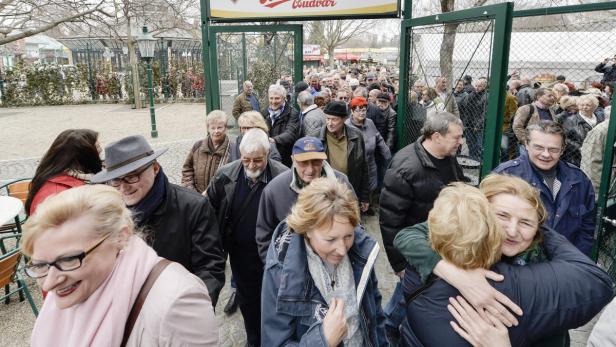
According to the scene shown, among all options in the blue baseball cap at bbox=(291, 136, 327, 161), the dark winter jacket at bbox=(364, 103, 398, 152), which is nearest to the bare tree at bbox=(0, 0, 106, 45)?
the dark winter jacket at bbox=(364, 103, 398, 152)

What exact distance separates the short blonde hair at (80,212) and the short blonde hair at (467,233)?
1.20m

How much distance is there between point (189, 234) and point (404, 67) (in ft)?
12.1

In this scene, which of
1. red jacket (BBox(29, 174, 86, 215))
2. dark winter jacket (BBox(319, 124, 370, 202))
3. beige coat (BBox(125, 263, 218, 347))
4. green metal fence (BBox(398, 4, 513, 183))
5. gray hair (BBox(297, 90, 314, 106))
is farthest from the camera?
gray hair (BBox(297, 90, 314, 106))

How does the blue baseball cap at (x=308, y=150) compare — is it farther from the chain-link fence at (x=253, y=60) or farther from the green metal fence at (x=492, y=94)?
the chain-link fence at (x=253, y=60)

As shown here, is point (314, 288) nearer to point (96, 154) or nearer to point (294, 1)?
point (96, 154)

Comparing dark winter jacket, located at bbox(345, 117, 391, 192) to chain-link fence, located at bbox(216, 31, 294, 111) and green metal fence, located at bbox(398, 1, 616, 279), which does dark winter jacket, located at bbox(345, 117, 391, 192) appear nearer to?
green metal fence, located at bbox(398, 1, 616, 279)

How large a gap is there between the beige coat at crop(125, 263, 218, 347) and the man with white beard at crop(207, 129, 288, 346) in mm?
1754

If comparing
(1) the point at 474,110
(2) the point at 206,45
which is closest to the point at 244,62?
(2) the point at 206,45

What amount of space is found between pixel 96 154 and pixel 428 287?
2.39 m

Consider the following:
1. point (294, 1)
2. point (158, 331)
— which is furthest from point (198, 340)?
A: point (294, 1)

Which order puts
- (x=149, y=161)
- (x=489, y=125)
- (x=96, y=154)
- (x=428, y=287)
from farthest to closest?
(x=489, y=125) < (x=96, y=154) < (x=149, y=161) < (x=428, y=287)

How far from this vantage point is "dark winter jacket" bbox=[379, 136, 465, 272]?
126 inches

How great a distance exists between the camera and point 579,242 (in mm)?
3203

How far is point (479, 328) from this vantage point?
1.58 metres
